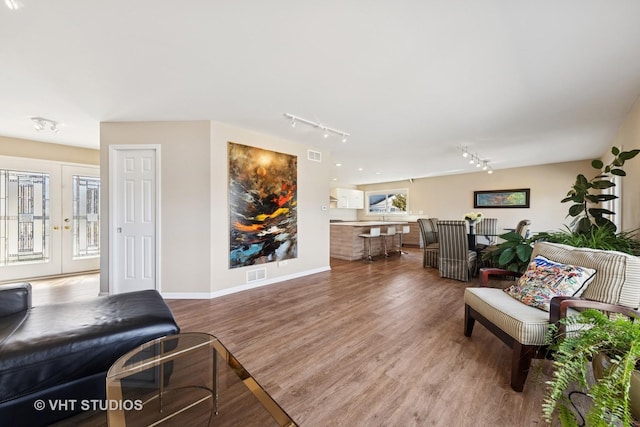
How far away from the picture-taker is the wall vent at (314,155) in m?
4.78

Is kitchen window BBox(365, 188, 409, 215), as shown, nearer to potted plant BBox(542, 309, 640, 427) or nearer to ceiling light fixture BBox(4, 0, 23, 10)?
potted plant BBox(542, 309, 640, 427)

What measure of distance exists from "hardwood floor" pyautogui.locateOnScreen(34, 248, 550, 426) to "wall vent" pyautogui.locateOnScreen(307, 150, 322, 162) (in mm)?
2434

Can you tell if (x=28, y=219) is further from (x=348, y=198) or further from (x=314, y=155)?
(x=348, y=198)

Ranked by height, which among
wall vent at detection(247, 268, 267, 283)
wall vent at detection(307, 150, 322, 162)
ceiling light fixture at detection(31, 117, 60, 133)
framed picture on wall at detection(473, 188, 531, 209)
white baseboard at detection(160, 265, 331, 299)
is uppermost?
ceiling light fixture at detection(31, 117, 60, 133)

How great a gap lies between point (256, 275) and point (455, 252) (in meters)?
3.45

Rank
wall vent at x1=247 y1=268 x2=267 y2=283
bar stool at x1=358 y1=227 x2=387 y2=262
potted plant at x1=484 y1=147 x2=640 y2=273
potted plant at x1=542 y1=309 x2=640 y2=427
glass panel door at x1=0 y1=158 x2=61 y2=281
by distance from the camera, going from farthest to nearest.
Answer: bar stool at x1=358 y1=227 x2=387 y2=262 → glass panel door at x1=0 y1=158 x2=61 y2=281 → wall vent at x1=247 y1=268 x2=267 y2=283 → potted plant at x1=484 y1=147 x2=640 y2=273 → potted plant at x1=542 y1=309 x2=640 y2=427

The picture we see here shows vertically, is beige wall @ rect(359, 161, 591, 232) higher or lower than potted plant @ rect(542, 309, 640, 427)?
higher

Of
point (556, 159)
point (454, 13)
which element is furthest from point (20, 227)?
point (556, 159)

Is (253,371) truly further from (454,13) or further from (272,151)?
(272,151)

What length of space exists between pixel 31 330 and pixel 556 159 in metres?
8.66

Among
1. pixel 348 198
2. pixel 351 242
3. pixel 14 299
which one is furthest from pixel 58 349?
pixel 348 198

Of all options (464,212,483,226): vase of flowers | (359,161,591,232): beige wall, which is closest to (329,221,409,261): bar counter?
(464,212,483,226): vase of flowers

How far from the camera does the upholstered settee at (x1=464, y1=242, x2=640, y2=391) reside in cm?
165

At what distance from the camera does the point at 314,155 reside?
16.0 feet
